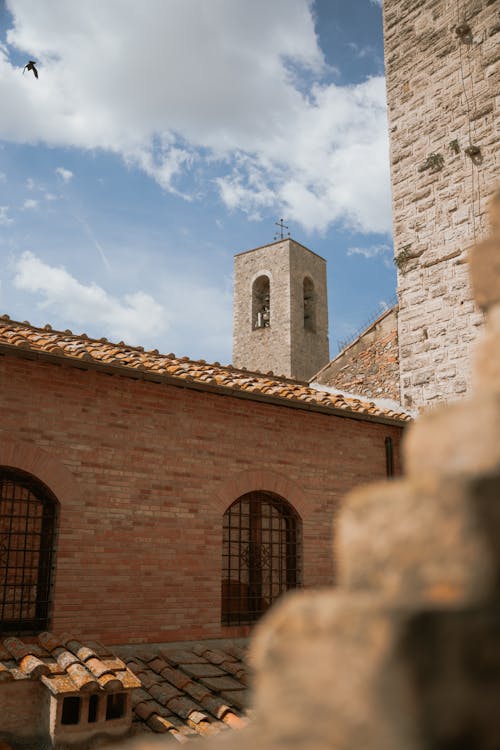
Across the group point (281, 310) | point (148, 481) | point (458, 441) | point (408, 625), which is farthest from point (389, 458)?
point (281, 310)

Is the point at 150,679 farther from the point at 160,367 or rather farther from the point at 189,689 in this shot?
the point at 160,367

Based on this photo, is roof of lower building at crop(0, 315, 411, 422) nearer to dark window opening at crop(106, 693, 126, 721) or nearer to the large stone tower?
dark window opening at crop(106, 693, 126, 721)

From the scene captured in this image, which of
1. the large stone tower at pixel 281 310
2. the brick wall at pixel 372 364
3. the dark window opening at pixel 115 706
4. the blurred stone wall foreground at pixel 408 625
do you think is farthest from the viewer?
the large stone tower at pixel 281 310

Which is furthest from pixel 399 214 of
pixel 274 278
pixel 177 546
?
pixel 274 278

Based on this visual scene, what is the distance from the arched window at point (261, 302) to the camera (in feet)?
82.2

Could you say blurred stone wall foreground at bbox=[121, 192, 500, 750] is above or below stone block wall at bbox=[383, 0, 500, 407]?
below

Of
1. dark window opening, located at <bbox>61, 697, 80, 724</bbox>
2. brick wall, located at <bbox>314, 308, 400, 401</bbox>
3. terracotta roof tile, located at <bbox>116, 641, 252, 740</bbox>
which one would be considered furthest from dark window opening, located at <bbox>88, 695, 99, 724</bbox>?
brick wall, located at <bbox>314, 308, 400, 401</bbox>

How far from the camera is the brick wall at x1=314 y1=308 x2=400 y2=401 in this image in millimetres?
10711

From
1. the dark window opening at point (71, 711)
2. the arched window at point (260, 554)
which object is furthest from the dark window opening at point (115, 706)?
the arched window at point (260, 554)

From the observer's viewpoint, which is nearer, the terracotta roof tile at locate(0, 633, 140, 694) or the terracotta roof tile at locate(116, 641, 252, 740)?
the terracotta roof tile at locate(0, 633, 140, 694)

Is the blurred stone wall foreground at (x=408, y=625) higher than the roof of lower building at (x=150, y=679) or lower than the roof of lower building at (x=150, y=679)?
higher

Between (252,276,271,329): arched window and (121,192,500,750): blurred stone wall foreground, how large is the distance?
23.9 meters

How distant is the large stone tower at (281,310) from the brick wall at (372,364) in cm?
1161

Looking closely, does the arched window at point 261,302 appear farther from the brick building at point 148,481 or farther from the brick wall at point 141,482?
the brick wall at point 141,482
